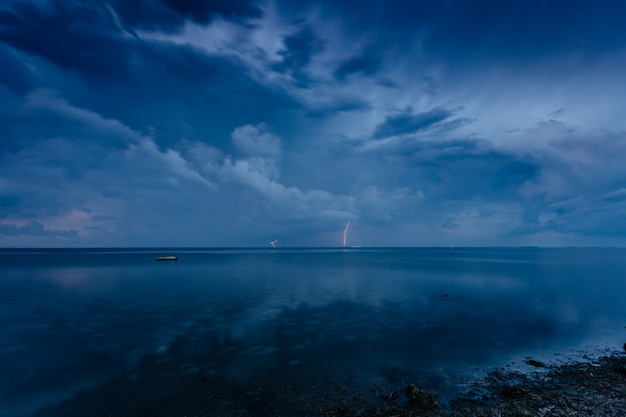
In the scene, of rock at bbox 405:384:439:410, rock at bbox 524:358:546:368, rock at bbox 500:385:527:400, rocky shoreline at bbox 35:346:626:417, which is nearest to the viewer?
rocky shoreline at bbox 35:346:626:417

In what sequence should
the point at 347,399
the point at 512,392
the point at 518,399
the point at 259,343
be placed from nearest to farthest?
1. the point at 518,399
2. the point at 347,399
3. the point at 512,392
4. the point at 259,343

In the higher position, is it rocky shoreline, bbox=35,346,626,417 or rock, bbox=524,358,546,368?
rocky shoreline, bbox=35,346,626,417

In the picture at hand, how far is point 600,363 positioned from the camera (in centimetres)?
2286

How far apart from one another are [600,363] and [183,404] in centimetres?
2849

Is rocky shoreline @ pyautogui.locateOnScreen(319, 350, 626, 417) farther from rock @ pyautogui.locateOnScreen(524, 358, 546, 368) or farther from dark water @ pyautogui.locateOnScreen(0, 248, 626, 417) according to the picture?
rock @ pyautogui.locateOnScreen(524, 358, 546, 368)

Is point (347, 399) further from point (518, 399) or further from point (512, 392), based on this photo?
point (512, 392)

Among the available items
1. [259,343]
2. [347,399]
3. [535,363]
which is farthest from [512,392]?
[259,343]

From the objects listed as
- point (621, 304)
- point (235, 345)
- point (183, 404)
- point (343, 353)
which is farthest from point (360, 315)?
point (621, 304)

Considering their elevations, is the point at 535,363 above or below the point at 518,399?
below

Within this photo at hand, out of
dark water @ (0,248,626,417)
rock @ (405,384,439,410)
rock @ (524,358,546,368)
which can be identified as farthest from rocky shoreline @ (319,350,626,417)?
rock @ (524,358,546,368)

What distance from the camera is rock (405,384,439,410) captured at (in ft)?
53.4

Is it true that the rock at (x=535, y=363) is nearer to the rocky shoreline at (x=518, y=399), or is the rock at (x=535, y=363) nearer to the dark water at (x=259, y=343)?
the dark water at (x=259, y=343)

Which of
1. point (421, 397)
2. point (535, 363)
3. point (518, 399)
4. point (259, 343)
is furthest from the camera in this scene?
point (259, 343)

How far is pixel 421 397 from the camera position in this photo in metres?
16.9
